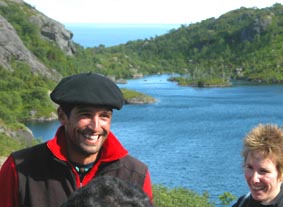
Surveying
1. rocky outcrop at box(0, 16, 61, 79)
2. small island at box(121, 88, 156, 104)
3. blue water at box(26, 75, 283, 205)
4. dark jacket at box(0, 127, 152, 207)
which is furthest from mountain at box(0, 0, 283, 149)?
dark jacket at box(0, 127, 152, 207)

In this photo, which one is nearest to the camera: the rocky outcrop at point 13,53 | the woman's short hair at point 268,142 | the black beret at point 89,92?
the black beret at point 89,92

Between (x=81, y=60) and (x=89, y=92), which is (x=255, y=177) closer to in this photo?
(x=89, y=92)

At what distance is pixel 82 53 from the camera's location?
150 metres

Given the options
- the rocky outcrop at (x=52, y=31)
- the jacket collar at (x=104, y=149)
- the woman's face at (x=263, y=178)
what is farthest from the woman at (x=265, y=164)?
the rocky outcrop at (x=52, y=31)

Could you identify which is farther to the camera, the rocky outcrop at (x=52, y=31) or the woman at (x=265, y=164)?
the rocky outcrop at (x=52, y=31)

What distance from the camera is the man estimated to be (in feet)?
12.2

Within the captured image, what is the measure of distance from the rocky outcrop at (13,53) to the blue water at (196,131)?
19733mm

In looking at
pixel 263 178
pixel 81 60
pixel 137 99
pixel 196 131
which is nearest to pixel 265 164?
pixel 263 178

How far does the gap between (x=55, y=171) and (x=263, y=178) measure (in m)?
1.61

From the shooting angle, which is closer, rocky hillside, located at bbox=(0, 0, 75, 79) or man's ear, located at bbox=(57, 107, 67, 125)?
man's ear, located at bbox=(57, 107, 67, 125)

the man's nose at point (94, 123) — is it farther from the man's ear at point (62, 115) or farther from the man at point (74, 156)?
the man's ear at point (62, 115)

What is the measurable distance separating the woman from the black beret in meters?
1.19

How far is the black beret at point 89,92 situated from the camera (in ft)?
12.0

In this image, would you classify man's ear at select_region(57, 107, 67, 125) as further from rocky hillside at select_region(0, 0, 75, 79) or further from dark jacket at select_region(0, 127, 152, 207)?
rocky hillside at select_region(0, 0, 75, 79)
